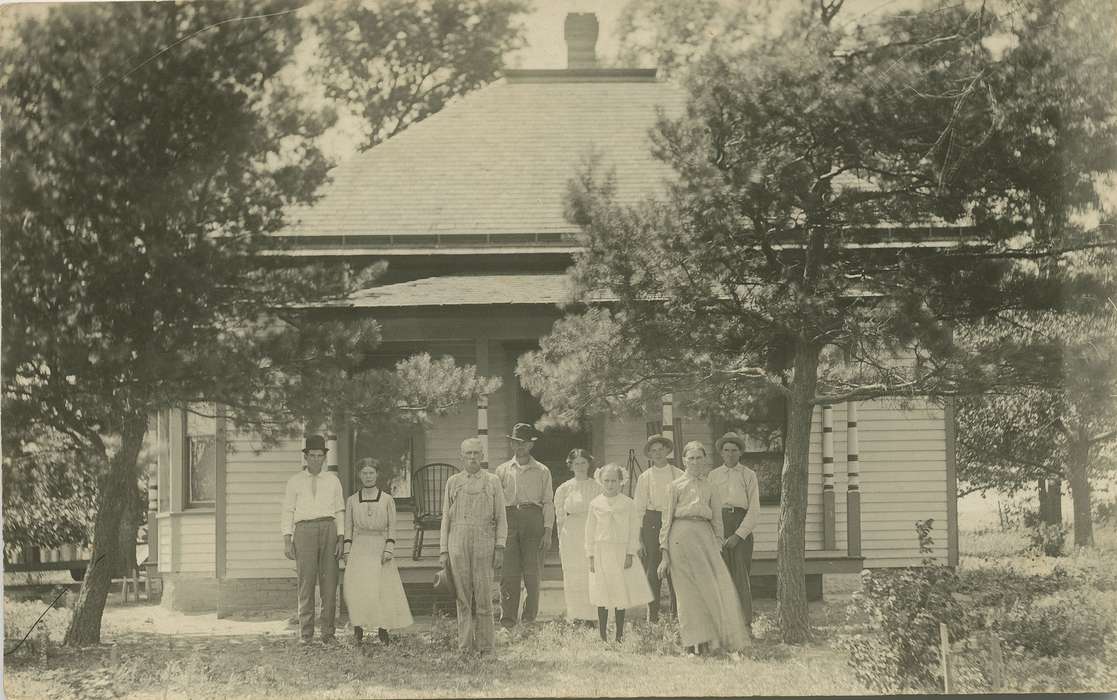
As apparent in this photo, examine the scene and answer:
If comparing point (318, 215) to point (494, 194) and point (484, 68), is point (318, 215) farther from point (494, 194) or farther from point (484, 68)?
point (484, 68)

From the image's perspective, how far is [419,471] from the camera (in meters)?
10.8

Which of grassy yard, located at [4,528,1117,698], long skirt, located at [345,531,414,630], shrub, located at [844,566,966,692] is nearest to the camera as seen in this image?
shrub, located at [844,566,966,692]

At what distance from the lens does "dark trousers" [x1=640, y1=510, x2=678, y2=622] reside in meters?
9.65

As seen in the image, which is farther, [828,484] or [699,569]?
[828,484]

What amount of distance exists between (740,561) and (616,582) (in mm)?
1015

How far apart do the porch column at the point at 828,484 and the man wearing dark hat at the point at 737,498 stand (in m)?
1.59

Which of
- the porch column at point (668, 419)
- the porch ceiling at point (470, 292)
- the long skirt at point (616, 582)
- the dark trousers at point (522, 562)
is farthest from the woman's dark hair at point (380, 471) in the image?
the porch column at point (668, 419)

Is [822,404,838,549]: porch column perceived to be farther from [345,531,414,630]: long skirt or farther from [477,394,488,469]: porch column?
[345,531,414,630]: long skirt

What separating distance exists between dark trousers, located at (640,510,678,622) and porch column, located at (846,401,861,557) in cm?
229

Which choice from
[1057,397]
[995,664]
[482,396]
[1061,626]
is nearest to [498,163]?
[482,396]

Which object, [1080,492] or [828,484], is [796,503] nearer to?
[828,484]

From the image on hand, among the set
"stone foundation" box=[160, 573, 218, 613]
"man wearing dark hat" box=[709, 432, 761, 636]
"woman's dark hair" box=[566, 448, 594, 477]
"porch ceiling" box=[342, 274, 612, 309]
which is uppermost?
"porch ceiling" box=[342, 274, 612, 309]

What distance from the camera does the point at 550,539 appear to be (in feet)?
32.7

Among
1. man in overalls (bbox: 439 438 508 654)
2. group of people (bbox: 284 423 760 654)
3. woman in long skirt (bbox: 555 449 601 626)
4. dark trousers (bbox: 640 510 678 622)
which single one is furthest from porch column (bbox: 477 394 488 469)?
dark trousers (bbox: 640 510 678 622)
